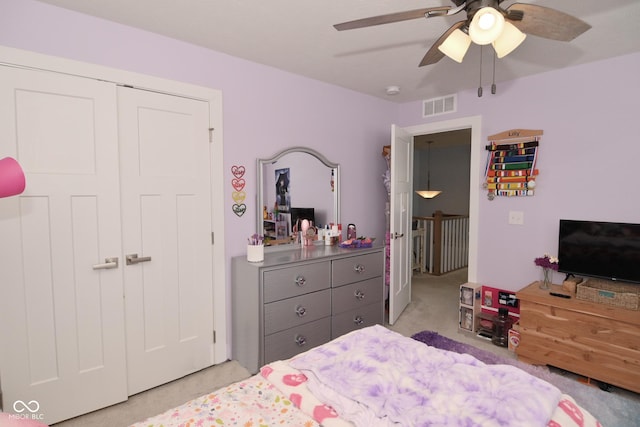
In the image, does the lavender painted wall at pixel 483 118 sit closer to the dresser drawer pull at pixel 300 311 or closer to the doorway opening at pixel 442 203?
the dresser drawer pull at pixel 300 311

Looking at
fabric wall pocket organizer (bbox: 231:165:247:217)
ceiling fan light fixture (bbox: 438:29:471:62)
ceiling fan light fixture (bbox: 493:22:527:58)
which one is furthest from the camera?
fabric wall pocket organizer (bbox: 231:165:247:217)

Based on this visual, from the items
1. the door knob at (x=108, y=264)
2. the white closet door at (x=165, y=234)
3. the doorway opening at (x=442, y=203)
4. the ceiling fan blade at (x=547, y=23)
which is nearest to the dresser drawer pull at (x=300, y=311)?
the white closet door at (x=165, y=234)

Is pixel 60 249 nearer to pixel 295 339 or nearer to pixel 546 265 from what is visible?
pixel 295 339

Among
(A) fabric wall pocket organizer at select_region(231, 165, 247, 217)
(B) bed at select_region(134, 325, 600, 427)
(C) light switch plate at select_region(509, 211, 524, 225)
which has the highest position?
(A) fabric wall pocket organizer at select_region(231, 165, 247, 217)

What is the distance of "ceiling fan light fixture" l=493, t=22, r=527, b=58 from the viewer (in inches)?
60.1

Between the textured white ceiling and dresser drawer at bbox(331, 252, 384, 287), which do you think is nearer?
the textured white ceiling

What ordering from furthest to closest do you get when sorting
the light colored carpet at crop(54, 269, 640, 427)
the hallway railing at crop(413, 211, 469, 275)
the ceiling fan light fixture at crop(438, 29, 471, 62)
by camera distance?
the hallway railing at crop(413, 211, 469, 275)
the light colored carpet at crop(54, 269, 640, 427)
the ceiling fan light fixture at crop(438, 29, 471, 62)

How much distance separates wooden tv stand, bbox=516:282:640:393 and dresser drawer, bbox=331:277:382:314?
3.93 feet

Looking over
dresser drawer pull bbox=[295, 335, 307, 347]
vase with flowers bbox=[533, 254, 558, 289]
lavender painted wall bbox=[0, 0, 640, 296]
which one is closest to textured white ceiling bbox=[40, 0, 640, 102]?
lavender painted wall bbox=[0, 0, 640, 296]

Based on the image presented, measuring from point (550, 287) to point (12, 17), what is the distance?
13.7ft

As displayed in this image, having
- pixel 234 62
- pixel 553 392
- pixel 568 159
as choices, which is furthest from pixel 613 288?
pixel 234 62

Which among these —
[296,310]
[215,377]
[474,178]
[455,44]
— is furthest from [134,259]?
[474,178]

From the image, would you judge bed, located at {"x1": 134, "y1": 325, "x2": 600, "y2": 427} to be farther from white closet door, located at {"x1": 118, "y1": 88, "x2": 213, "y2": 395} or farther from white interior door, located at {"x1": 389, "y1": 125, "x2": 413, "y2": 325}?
white interior door, located at {"x1": 389, "y1": 125, "x2": 413, "y2": 325}

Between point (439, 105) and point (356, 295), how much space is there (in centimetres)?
228
